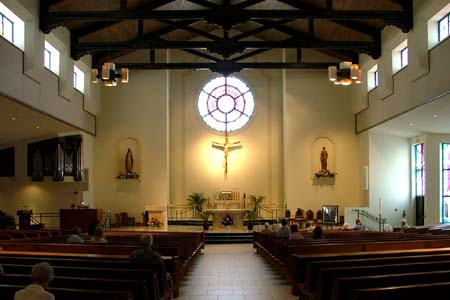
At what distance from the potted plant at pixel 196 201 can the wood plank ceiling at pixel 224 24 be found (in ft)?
18.9

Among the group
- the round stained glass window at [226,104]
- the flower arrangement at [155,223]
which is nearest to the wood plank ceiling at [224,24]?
the round stained glass window at [226,104]

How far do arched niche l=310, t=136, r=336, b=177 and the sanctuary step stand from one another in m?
4.66

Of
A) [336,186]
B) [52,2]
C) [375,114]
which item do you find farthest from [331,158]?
[52,2]

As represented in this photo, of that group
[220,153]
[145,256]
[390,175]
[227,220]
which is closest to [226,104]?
[220,153]

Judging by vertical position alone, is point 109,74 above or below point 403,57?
below

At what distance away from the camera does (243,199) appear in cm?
2183

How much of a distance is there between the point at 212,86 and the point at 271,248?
516 inches

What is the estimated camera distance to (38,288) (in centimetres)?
341

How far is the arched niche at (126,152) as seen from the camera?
68.9 feet

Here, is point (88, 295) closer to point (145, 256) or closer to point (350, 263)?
point (145, 256)

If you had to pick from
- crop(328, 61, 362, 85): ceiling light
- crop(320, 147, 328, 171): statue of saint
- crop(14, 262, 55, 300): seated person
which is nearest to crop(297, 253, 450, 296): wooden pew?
crop(14, 262, 55, 300): seated person

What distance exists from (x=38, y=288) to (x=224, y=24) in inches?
467

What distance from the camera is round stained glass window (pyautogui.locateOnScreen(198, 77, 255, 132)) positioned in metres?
22.7

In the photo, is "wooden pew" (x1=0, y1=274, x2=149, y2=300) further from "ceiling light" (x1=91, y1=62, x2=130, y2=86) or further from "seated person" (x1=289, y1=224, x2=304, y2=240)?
"ceiling light" (x1=91, y1=62, x2=130, y2=86)
